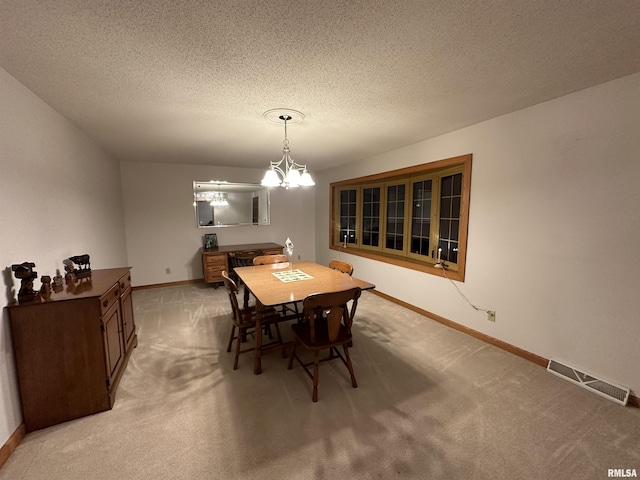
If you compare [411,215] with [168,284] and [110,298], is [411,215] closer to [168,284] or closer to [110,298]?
[110,298]

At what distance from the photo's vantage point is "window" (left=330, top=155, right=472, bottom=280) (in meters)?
3.19

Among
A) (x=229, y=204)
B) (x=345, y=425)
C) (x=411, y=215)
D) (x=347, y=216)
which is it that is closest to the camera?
(x=345, y=425)

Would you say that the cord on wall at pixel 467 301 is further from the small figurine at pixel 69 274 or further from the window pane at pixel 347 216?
the small figurine at pixel 69 274

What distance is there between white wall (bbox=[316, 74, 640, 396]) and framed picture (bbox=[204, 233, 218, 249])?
14.1 ft

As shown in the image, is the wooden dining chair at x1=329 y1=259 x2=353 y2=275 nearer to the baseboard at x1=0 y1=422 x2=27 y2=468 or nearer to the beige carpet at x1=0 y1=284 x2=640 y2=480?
the beige carpet at x1=0 y1=284 x2=640 y2=480

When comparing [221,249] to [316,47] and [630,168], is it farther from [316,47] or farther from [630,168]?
[630,168]

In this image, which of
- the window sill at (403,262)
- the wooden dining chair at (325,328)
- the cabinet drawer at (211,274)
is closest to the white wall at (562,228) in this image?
the window sill at (403,262)

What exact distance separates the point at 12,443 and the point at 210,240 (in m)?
3.82

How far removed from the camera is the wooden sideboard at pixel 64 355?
169 centimetres

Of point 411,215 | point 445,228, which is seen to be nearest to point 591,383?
point 445,228

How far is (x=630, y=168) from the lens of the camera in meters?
1.91

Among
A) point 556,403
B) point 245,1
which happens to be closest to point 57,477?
point 245,1

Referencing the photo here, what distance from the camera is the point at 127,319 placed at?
2541mm

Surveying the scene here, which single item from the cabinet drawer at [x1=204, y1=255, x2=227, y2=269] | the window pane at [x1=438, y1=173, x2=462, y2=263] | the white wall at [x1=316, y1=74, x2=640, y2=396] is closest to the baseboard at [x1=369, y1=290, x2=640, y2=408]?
the white wall at [x1=316, y1=74, x2=640, y2=396]
